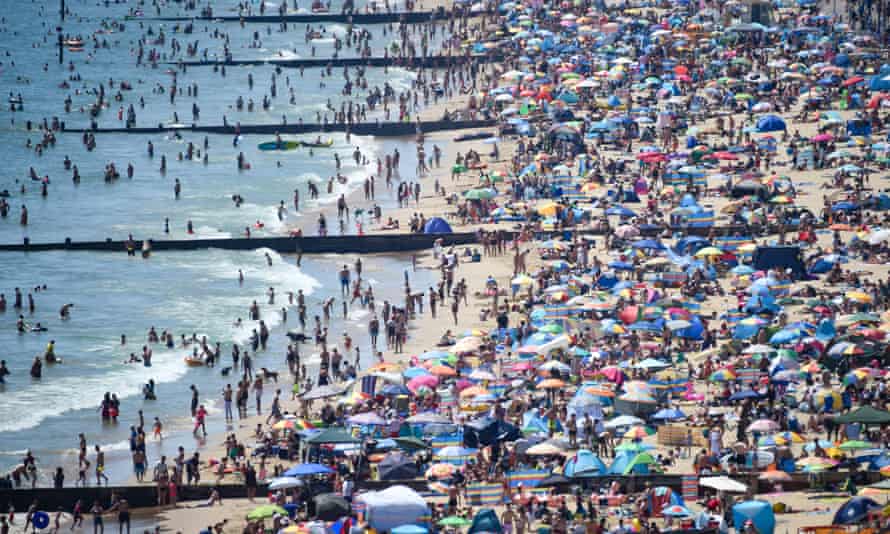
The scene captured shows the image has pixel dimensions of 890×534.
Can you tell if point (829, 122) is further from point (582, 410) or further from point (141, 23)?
point (141, 23)

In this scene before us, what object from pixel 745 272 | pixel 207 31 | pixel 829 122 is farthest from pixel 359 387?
pixel 207 31

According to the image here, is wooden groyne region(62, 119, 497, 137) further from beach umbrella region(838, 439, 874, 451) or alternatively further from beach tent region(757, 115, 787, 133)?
beach umbrella region(838, 439, 874, 451)

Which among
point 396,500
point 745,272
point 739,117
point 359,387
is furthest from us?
point 739,117

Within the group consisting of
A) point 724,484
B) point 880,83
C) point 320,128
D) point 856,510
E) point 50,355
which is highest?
point 880,83

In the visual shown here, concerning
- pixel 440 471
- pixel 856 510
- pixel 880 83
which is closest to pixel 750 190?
pixel 880 83

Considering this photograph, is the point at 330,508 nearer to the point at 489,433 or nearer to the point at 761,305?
the point at 489,433

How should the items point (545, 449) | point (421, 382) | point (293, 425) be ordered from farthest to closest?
point (421, 382)
point (293, 425)
point (545, 449)
